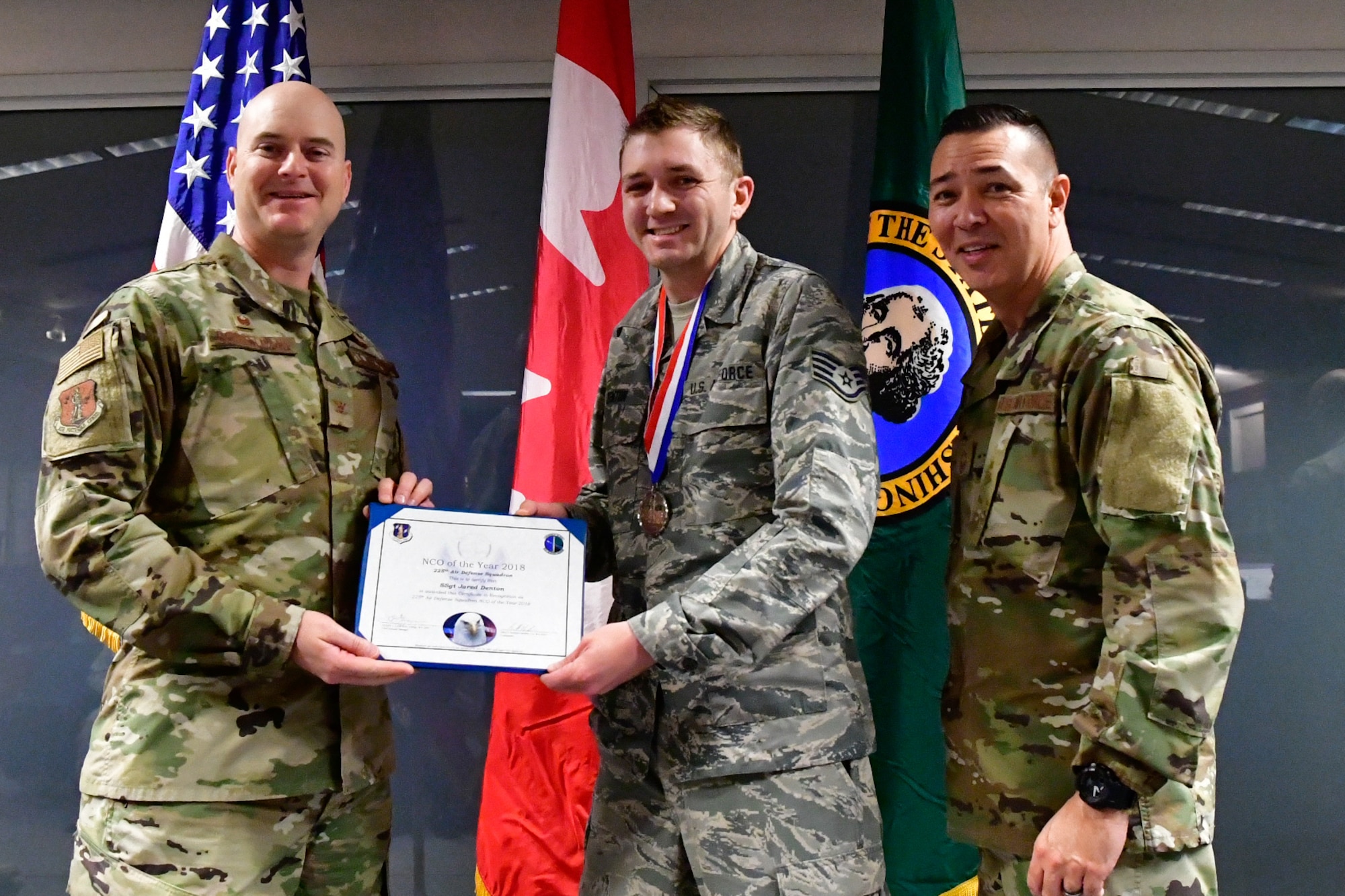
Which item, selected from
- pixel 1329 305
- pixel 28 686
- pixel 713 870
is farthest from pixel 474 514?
pixel 1329 305

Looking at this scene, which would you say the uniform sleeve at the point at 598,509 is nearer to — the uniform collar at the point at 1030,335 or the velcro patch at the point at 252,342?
the velcro patch at the point at 252,342

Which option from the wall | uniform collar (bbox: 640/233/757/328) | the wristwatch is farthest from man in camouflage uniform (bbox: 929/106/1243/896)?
the wall

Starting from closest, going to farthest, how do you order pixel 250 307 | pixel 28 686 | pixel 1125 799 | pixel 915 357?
pixel 1125 799, pixel 250 307, pixel 915 357, pixel 28 686

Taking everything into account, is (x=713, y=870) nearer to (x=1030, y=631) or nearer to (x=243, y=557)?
(x=1030, y=631)

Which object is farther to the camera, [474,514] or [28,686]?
[28,686]

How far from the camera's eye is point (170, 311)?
1.56 metres

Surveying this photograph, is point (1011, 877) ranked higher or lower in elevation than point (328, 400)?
lower

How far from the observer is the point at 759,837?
1466mm

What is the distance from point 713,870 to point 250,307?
45.5 inches

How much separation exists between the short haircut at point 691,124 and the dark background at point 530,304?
3.55ft

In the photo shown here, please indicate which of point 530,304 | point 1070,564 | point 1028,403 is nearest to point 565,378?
point 530,304

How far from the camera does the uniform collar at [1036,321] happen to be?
1.49 meters

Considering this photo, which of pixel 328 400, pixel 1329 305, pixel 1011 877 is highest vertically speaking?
pixel 1329 305

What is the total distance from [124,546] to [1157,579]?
1399 mm
